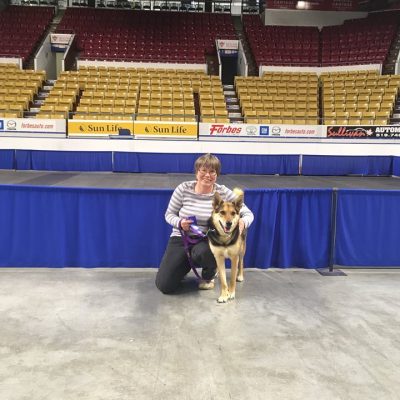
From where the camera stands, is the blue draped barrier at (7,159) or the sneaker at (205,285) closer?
the sneaker at (205,285)

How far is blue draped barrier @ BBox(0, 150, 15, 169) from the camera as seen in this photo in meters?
14.1

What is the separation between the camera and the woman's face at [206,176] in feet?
13.1

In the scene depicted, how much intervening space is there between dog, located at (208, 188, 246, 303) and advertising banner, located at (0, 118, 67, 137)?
13.7m

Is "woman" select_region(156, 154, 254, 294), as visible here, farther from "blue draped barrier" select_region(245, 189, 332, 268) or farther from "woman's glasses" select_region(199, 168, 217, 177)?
"blue draped barrier" select_region(245, 189, 332, 268)

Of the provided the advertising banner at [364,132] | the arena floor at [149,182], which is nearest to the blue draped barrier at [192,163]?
the arena floor at [149,182]

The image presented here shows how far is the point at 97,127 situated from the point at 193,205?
1297cm

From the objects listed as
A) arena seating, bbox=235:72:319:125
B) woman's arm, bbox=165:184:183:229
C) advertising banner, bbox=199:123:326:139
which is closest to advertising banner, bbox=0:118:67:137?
advertising banner, bbox=199:123:326:139

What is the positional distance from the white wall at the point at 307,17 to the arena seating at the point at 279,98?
18.0 ft

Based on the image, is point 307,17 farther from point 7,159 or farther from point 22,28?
point 7,159

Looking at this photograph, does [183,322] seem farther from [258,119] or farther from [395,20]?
[395,20]

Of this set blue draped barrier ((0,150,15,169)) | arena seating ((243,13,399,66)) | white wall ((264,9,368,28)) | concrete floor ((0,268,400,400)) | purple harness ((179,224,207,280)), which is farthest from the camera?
white wall ((264,9,368,28))

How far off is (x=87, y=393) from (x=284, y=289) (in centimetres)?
261

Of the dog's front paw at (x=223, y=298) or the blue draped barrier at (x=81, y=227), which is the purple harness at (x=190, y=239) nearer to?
the dog's front paw at (x=223, y=298)

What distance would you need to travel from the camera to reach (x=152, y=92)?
1903 cm
